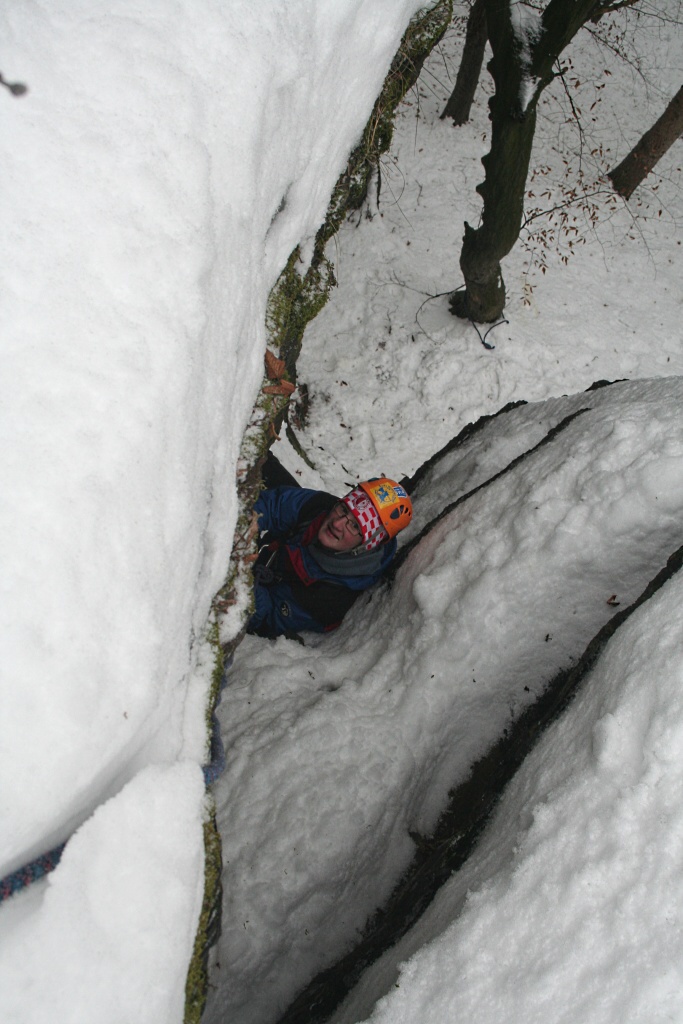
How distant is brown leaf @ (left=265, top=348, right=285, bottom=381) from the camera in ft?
9.85

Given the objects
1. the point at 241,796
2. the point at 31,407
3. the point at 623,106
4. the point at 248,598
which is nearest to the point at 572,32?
the point at 248,598

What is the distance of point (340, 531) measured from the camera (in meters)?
4.13

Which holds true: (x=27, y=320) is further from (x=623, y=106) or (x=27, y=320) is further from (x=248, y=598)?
(x=623, y=106)

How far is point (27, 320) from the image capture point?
161cm

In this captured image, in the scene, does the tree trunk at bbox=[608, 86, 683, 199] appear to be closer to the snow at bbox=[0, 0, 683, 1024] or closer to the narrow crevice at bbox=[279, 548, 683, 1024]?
the snow at bbox=[0, 0, 683, 1024]

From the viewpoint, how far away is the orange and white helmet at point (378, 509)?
4.07 meters

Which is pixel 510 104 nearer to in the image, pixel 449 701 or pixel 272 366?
pixel 272 366

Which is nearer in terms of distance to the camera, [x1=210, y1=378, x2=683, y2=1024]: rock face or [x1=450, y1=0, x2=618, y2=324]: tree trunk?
[x1=210, y1=378, x2=683, y2=1024]: rock face

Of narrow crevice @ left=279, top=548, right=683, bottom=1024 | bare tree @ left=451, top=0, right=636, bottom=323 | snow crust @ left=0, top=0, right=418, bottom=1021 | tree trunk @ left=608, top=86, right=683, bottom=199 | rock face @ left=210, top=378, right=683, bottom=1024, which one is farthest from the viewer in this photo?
tree trunk @ left=608, top=86, right=683, bottom=199

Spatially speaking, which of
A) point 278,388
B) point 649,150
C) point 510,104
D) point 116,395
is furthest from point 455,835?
A: point 649,150

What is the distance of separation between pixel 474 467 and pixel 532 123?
3444 mm

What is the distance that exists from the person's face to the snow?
43 centimetres

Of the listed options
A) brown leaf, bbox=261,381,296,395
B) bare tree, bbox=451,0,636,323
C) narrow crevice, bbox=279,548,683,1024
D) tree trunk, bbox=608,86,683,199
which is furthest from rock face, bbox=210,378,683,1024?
tree trunk, bbox=608,86,683,199

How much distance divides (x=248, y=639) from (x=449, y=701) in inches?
55.5
